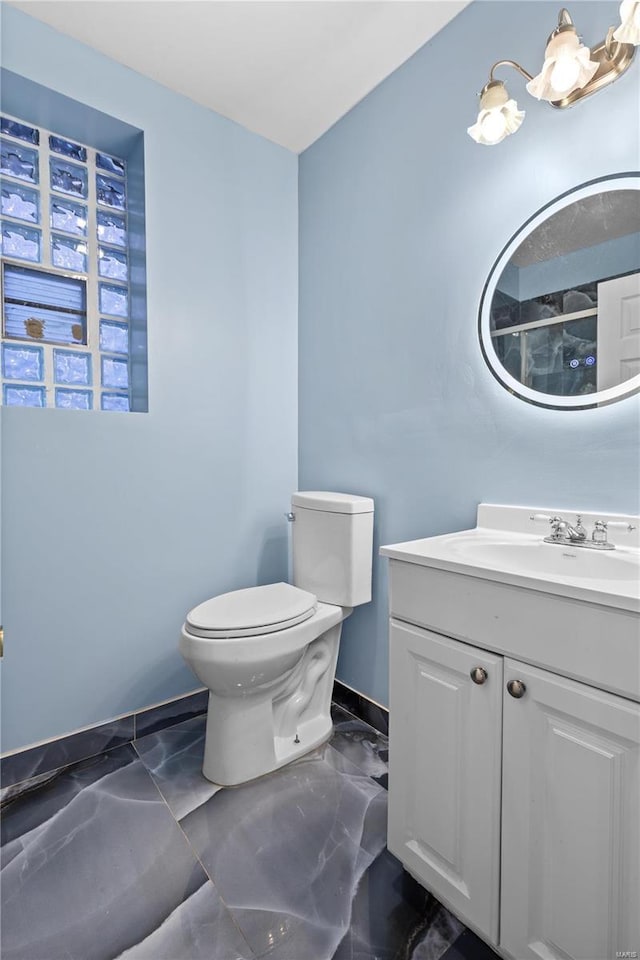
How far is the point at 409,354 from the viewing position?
1.61m

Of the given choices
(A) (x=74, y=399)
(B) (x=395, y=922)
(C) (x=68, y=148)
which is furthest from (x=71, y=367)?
(B) (x=395, y=922)

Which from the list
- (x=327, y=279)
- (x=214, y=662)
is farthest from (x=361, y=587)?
(x=327, y=279)

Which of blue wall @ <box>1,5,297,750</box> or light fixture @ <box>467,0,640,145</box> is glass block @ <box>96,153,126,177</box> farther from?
light fixture @ <box>467,0,640,145</box>

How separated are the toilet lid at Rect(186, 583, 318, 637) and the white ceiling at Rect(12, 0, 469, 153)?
1.86 m

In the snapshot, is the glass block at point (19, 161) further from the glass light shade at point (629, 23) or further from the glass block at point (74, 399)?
the glass light shade at point (629, 23)

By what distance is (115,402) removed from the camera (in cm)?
183

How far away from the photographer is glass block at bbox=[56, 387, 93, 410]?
5.63 feet

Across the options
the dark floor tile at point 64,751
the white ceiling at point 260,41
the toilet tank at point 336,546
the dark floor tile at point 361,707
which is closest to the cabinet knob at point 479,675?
the toilet tank at point 336,546

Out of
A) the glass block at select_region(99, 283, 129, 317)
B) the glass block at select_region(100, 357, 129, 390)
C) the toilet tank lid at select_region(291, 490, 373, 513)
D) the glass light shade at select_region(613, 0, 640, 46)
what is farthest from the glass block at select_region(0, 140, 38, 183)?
the glass light shade at select_region(613, 0, 640, 46)

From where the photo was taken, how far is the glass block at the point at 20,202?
5.31 ft

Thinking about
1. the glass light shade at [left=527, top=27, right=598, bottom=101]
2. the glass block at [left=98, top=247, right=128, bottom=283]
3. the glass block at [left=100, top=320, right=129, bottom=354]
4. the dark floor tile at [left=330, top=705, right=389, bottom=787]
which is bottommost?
the dark floor tile at [left=330, top=705, right=389, bottom=787]

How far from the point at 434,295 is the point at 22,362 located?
4.76 ft

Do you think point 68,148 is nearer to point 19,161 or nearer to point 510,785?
point 19,161

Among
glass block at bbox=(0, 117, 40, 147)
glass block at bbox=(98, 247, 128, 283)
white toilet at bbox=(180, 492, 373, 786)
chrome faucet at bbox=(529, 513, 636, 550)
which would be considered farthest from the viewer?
glass block at bbox=(98, 247, 128, 283)
